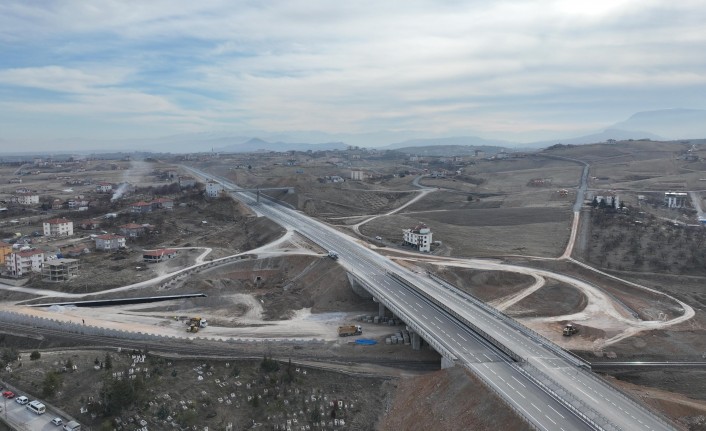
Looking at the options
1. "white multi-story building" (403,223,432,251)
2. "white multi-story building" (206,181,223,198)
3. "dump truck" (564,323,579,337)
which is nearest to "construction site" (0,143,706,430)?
"dump truck" (564,323,579,337)

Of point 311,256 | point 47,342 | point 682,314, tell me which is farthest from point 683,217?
point 47,342

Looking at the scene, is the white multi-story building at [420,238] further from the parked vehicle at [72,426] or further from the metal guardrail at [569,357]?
the parked vehicle at [72,426]

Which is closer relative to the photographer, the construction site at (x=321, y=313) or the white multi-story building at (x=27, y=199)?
the construction site at (x=321, y=313)

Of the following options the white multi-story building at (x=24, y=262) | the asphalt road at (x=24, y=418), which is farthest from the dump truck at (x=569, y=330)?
the white multi-story building at (x=24, y=262)

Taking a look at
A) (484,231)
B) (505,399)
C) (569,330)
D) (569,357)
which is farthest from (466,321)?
(484,231)

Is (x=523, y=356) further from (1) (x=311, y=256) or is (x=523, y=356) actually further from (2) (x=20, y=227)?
(2) (x=20, y=227)

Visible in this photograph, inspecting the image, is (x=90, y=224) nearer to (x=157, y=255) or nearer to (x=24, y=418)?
(x=157, y=255)

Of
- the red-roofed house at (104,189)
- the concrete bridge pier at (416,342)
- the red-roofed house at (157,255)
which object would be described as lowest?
the concrete bridge pier at (416,342)
